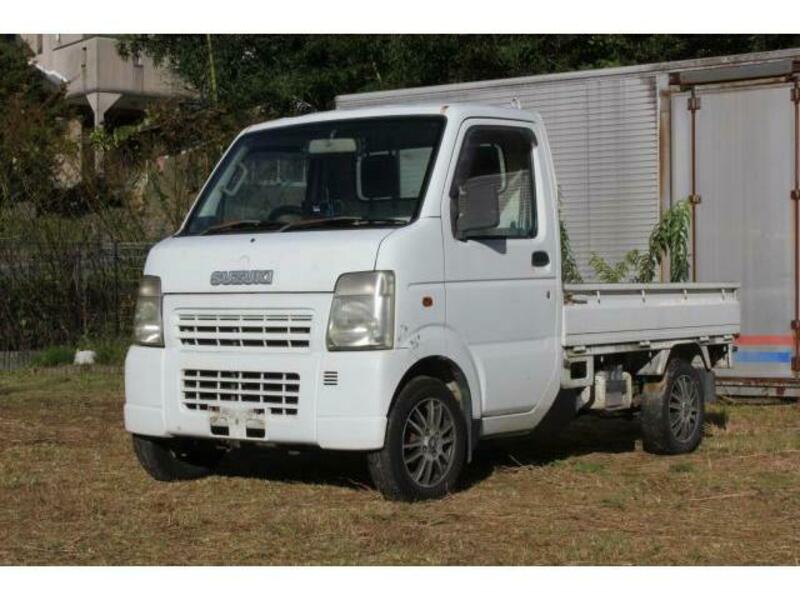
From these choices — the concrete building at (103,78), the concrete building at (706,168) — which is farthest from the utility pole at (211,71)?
the concrete building at (706,168)

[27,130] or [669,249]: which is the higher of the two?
[27,130]

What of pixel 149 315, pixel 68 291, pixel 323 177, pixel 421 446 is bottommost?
pixel 421 446

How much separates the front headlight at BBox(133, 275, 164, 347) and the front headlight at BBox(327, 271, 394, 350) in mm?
1302

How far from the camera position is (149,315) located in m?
8.85

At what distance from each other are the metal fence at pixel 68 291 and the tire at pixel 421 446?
10.9 metres

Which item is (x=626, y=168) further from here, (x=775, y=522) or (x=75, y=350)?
(x=75, y=350)

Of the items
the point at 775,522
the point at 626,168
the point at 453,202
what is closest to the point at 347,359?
the point at 453,202

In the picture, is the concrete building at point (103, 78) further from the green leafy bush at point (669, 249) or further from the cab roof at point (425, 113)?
the cab roof at point (425, 113)

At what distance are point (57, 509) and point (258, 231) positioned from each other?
201 centimetres

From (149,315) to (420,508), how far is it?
2.08 m

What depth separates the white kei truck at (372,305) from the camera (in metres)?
8.12

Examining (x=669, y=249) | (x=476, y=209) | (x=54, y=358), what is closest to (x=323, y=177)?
(x=476, y=209)

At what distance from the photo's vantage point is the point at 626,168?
46.4 ft

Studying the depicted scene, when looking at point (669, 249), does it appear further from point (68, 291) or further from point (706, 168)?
point (68, 291)
